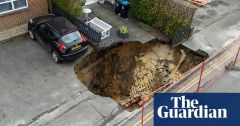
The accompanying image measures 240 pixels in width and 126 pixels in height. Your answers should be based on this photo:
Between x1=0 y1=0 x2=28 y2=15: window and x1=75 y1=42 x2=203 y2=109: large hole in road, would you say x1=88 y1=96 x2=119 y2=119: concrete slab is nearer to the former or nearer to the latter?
x1=75 y1=42 x2=203 y2=109: large hole in road

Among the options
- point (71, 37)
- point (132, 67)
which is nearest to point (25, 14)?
point (71, 37)

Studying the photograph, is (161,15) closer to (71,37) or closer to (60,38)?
(71,37)

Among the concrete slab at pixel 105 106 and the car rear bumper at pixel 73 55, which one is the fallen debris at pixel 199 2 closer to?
the car rear bumper at pixel 73 55

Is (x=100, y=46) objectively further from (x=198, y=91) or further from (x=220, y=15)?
(x=220, y=15)

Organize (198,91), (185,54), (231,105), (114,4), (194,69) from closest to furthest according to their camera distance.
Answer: (231,105) < (198,91) < (194,69) < (185,54) < (114,4)

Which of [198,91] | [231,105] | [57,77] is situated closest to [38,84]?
[57,77]

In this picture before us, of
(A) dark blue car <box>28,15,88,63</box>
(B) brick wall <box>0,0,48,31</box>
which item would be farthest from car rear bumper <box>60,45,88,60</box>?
(B) brick wall <box>0,0,48,31</box>

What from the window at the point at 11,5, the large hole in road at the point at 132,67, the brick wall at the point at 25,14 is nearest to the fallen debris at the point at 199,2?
the large hole in road at the point at 132,67
